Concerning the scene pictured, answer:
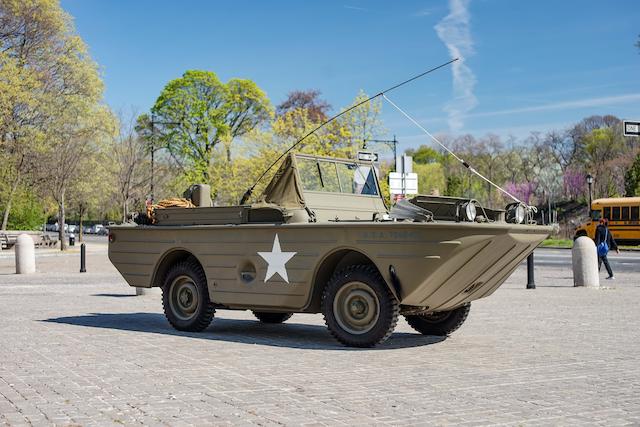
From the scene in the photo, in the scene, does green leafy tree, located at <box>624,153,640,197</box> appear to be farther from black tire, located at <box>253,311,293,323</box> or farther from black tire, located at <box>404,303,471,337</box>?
black tire, located at <box>404,303,471,337</box>

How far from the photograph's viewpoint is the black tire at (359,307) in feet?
28.6

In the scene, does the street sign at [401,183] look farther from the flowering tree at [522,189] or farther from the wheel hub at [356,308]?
the flowering tree at [522,189]

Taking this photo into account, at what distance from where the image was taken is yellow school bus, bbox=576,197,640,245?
42.5 meters

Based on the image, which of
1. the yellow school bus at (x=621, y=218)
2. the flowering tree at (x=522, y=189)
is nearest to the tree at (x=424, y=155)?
the flowering tree at (x=522, y=189)

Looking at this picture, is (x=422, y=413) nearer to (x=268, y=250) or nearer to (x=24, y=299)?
(x=268, y=250)

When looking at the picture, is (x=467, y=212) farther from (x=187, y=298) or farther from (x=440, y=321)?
(x=187, y=298)

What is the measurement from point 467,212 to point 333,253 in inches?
57.8

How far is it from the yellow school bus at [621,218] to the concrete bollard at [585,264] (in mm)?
23639

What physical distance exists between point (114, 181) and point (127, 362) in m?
46.8

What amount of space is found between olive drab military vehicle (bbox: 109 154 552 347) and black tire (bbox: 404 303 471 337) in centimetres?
1

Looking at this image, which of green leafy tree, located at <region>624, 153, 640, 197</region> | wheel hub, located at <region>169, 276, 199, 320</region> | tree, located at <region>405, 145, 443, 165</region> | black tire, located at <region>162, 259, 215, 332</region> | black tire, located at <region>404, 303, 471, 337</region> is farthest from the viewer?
tree, located at <region>405, 145, 443, 165</region>

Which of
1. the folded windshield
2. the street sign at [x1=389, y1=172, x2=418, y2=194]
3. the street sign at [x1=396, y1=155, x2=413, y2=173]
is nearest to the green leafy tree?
the street sign at [x1=389, y1=172, x2=418, y2=194]

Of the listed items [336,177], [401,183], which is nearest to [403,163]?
[401,183]

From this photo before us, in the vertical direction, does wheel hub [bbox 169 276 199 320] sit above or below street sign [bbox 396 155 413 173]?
below
